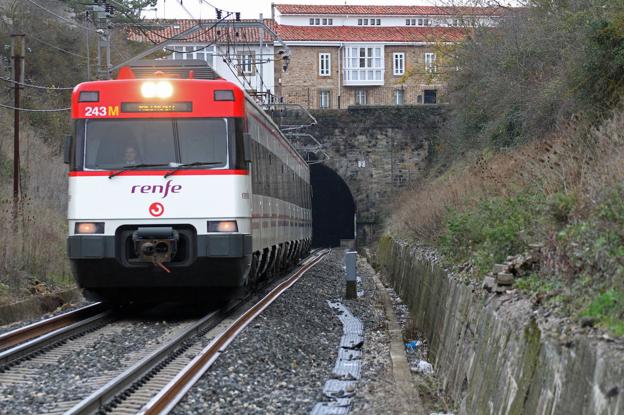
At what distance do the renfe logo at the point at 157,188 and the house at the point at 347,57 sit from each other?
52860 mm

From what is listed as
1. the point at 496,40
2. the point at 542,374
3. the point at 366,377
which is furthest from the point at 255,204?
the point at 496,40

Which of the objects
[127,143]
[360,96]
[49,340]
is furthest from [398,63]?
[49,340]

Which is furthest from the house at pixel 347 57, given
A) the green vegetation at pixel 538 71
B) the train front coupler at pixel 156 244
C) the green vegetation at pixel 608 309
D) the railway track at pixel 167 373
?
the green vegetation at pixel 608 309

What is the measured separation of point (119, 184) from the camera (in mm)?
12453

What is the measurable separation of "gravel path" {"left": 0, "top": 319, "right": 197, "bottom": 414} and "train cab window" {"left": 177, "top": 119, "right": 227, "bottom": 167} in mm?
2165

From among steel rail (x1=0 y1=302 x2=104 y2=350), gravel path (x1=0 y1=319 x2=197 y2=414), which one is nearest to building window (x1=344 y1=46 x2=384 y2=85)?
steel rail (x1=0 y1=302 x2=104 y2=350)

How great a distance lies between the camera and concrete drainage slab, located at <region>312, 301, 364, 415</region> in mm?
7719

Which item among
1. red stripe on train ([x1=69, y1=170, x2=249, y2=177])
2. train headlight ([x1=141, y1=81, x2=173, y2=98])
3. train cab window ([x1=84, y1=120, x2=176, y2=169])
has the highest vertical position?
train headlight ([x1=141, y1=81, x2=173, y2=98])

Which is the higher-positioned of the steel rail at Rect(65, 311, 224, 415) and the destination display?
the destination display

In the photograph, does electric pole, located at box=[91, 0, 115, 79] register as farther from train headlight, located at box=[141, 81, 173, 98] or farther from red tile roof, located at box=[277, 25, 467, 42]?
red tile roof, located at box=[277, 25, 467, 42]

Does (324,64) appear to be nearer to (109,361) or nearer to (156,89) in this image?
(156,89)

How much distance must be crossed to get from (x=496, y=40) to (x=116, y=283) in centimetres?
1955

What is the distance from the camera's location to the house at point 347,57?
69.1m

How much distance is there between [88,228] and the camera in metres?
12.4
